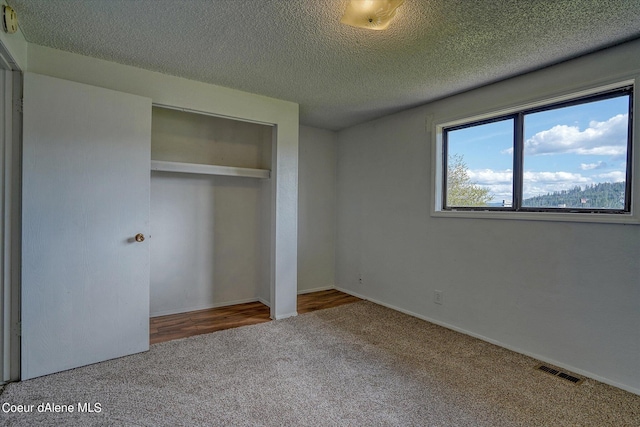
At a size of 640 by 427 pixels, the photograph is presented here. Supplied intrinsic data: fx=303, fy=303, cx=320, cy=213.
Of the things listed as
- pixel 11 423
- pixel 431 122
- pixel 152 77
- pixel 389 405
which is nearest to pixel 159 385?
pixel 11 423

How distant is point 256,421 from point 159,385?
784 mm

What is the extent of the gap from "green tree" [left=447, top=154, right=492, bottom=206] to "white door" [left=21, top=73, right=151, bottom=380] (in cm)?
291

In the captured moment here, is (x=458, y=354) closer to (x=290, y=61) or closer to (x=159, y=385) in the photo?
(x=159, y=385)

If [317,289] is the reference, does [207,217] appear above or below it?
above

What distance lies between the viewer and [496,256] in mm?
2729

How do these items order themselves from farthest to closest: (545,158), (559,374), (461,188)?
(461,188) → (545,158) → (559,374)

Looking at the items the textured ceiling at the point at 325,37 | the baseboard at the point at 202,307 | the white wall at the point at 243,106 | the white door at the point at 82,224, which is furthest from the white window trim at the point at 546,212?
the white door at the point at 82,224

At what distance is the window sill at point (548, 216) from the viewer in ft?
6.75

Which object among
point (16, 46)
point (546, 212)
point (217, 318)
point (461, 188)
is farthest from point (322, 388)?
point (16, 46)

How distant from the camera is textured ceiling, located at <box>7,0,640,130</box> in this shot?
1732 mm

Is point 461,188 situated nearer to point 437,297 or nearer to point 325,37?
point 437,297

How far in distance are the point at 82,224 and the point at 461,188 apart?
11.1 feet

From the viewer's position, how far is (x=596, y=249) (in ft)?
7.12

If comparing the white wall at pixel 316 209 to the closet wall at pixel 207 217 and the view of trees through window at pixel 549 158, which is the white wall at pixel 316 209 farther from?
the view of trees through window at pixel 549 158
